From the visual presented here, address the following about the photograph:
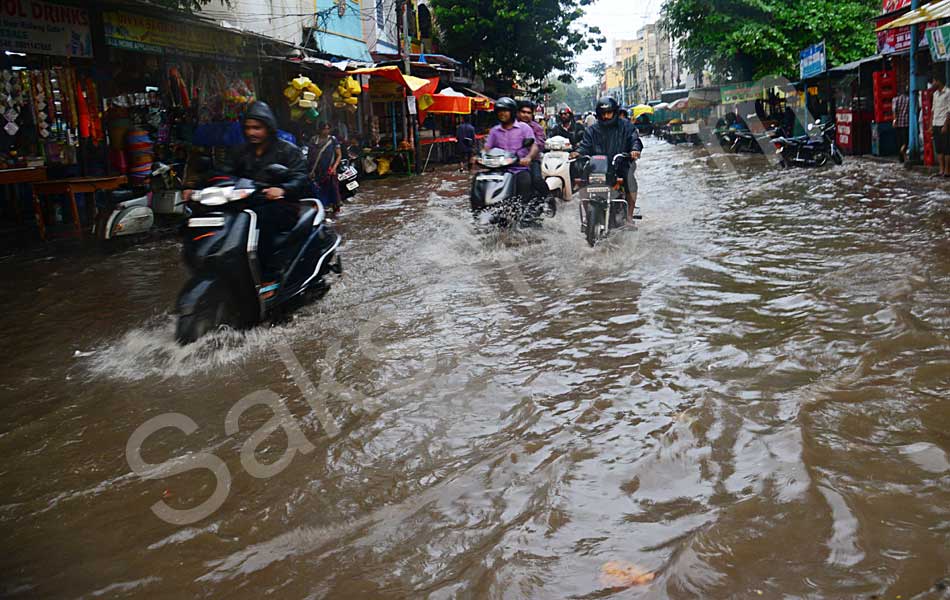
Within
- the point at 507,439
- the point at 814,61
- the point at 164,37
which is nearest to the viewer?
the point at 507,439

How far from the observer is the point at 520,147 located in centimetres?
923

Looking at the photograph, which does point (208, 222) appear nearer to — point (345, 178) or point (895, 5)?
point (345, 178)

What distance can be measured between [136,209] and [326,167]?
135 inches

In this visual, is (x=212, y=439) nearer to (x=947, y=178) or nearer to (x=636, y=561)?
(x=636, y=561)

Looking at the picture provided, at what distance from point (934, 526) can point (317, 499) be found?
6.98 ft

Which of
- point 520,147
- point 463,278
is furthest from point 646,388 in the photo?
point 520,147

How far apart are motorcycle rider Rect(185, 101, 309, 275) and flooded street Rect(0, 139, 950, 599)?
650mm

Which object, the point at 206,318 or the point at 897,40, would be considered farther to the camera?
the point at 897,40

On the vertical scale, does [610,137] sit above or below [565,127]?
below

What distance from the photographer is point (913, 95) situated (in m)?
14.7

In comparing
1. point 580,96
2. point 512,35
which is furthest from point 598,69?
point 512,35

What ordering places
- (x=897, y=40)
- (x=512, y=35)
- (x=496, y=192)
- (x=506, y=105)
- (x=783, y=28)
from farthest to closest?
(x=512, y=35), (x=783, y=28), (x=897, y=40), (x=506, y=105), (x=496, y=192)

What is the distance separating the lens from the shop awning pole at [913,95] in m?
14.4

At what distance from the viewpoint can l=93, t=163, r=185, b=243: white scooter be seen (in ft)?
32.2
